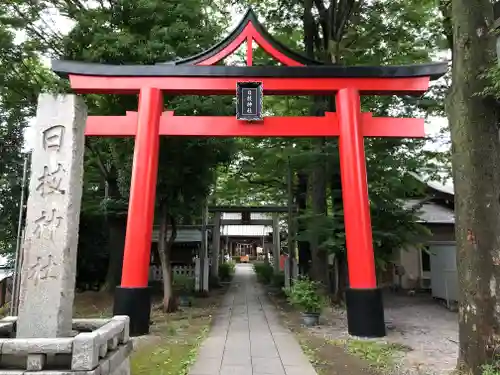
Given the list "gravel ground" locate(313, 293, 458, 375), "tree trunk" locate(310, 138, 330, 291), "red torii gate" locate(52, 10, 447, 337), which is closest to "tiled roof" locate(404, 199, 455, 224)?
"gravel ground" locate(313, 293, 458, 375)

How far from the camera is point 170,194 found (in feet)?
41.7

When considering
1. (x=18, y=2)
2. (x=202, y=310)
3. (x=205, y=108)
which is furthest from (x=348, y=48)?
(x=18, y=2)

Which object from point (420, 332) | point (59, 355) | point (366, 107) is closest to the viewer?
point (59, 355)

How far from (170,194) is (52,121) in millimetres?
7336

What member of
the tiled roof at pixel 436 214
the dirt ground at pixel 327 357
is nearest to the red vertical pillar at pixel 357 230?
the dirt ground at pixel 327 357

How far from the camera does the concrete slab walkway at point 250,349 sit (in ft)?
20.8

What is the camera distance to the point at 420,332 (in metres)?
9.48

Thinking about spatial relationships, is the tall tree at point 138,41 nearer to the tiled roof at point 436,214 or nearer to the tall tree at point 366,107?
the tall tree at point 366,107

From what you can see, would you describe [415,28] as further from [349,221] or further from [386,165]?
[349,221]

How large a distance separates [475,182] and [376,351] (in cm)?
365

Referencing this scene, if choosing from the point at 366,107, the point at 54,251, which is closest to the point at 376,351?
the point at 54,251

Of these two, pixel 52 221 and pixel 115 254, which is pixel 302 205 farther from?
pixel 52 221

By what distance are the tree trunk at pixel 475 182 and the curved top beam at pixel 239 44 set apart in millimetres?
4888

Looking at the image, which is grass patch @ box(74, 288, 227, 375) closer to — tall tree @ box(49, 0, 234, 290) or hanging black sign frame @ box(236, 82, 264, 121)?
tall tree @ box(49, 0, 234, 290)
